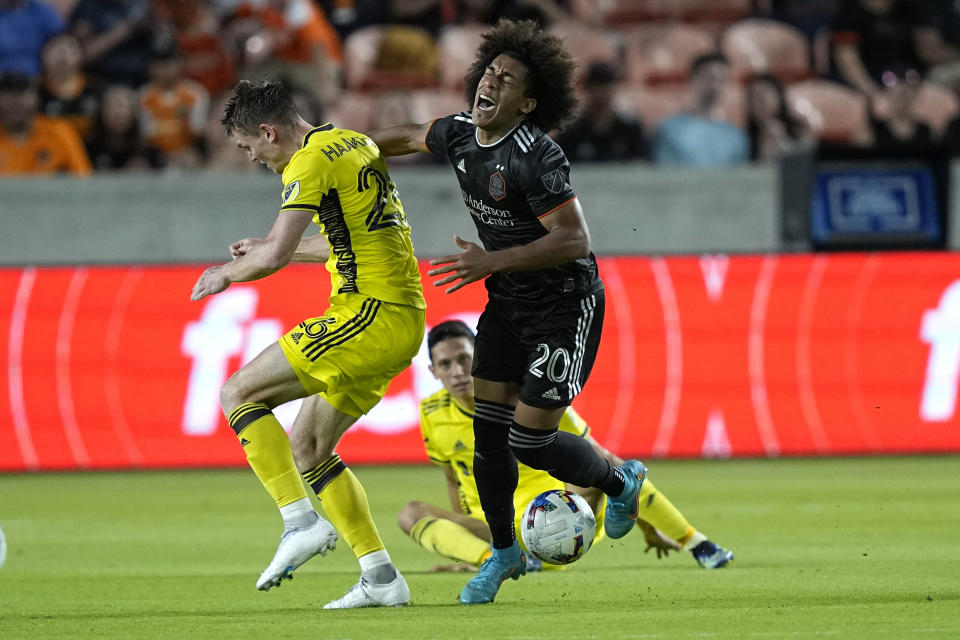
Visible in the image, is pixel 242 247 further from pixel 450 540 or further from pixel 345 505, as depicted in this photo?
pixel 450 540

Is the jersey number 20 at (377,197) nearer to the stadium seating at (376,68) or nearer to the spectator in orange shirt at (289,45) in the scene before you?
the spectator in orange shirt at (289,45)

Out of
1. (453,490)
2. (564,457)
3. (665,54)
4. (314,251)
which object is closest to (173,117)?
(665,54)

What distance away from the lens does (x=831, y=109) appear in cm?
1611

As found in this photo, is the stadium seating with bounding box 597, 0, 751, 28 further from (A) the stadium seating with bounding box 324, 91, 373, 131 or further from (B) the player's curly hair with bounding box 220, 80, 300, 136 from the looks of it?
(B) the player's curly hair with bounding box 220, 80, 300, 136

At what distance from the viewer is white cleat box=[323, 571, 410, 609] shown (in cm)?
635

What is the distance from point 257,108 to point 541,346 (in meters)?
1.52

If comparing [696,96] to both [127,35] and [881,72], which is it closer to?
[881,72]

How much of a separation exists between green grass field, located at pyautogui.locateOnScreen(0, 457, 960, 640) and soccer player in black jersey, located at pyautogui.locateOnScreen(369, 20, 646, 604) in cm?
52

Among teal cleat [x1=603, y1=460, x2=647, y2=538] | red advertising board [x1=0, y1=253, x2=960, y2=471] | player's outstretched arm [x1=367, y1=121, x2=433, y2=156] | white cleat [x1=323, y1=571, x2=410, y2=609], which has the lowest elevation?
red advertising board [x1=0, y1=253, x2=960, y2=471]

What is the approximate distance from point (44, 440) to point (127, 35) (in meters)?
5.40

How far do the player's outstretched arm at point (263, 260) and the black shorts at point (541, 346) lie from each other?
99 cm

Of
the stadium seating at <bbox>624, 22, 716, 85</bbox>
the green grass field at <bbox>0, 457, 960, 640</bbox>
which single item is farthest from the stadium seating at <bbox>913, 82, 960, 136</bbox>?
the green grass field at <bbox>0, 457, 960, 640</bbox>

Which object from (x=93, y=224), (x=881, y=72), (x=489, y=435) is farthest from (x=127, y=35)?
(x=489, y=435)

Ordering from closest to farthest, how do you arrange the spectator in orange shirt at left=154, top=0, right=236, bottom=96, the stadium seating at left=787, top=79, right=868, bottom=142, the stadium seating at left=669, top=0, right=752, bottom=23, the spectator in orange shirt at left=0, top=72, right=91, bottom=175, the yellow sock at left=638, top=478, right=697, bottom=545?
1. the yellow sock at left=638, top=478, right=697, bottom=545
2. the spectator in orange shirt at left=0, top=72, right=91, bottom=175
3. the stadium seating at left=787, top=79, right=868, bottom=142
4. the spectator in orange shirt at left=154, top=0, right=236, bottom=96
5. the stadium seating at left=669, top=0, right=752, bottom=23
